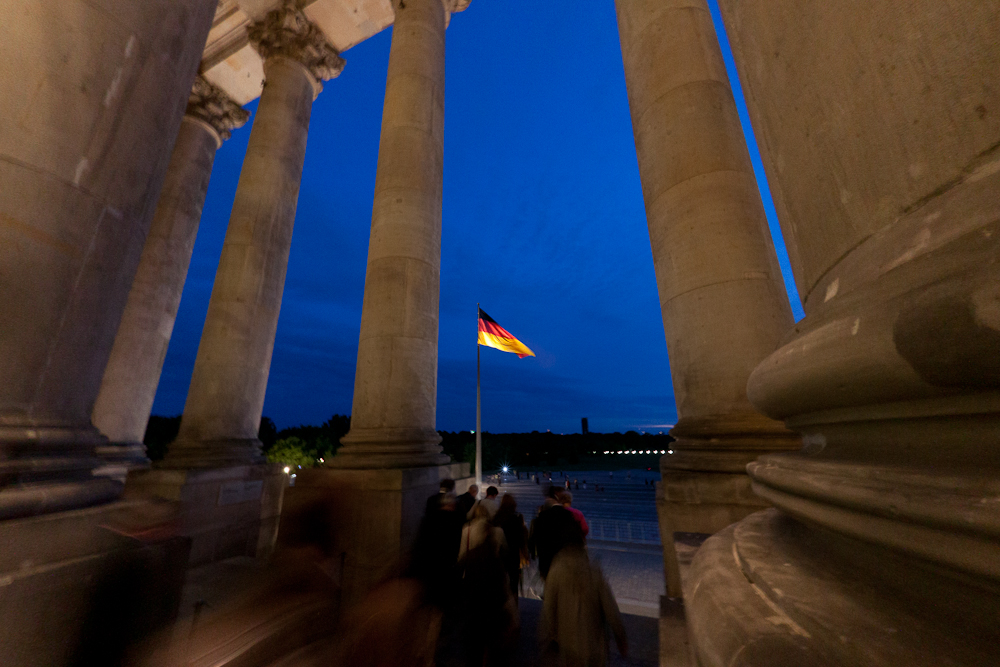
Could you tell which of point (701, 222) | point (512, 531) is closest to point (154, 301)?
point (512, 531)

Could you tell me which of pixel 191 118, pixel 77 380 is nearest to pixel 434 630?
pixel 77 380

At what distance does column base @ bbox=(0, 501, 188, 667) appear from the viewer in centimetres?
718

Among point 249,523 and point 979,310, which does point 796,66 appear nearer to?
point 979,310

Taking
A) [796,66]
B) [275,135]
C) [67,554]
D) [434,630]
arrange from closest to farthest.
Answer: [796,66]
[67,554]
[434,630]
[275,135]

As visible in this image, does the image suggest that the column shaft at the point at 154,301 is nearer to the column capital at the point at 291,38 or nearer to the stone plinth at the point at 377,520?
the column capital at the point at 291,38

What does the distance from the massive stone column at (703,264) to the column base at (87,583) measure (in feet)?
48.6

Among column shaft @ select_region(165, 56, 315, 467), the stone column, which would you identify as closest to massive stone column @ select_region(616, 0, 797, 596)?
column shaft @ select_region(165, 56, 315, 467)

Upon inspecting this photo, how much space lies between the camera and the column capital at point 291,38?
4244cm

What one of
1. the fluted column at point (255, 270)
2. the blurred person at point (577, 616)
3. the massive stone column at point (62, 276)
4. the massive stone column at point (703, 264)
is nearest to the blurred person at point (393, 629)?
the blurred person at point (577, 616)

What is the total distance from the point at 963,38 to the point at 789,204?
227 cm

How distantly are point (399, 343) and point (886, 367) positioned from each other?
2422 centimetres

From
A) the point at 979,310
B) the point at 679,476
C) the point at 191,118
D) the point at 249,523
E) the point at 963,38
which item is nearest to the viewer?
the point at 979,310

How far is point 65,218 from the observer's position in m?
9.13

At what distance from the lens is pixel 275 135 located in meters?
38.1
